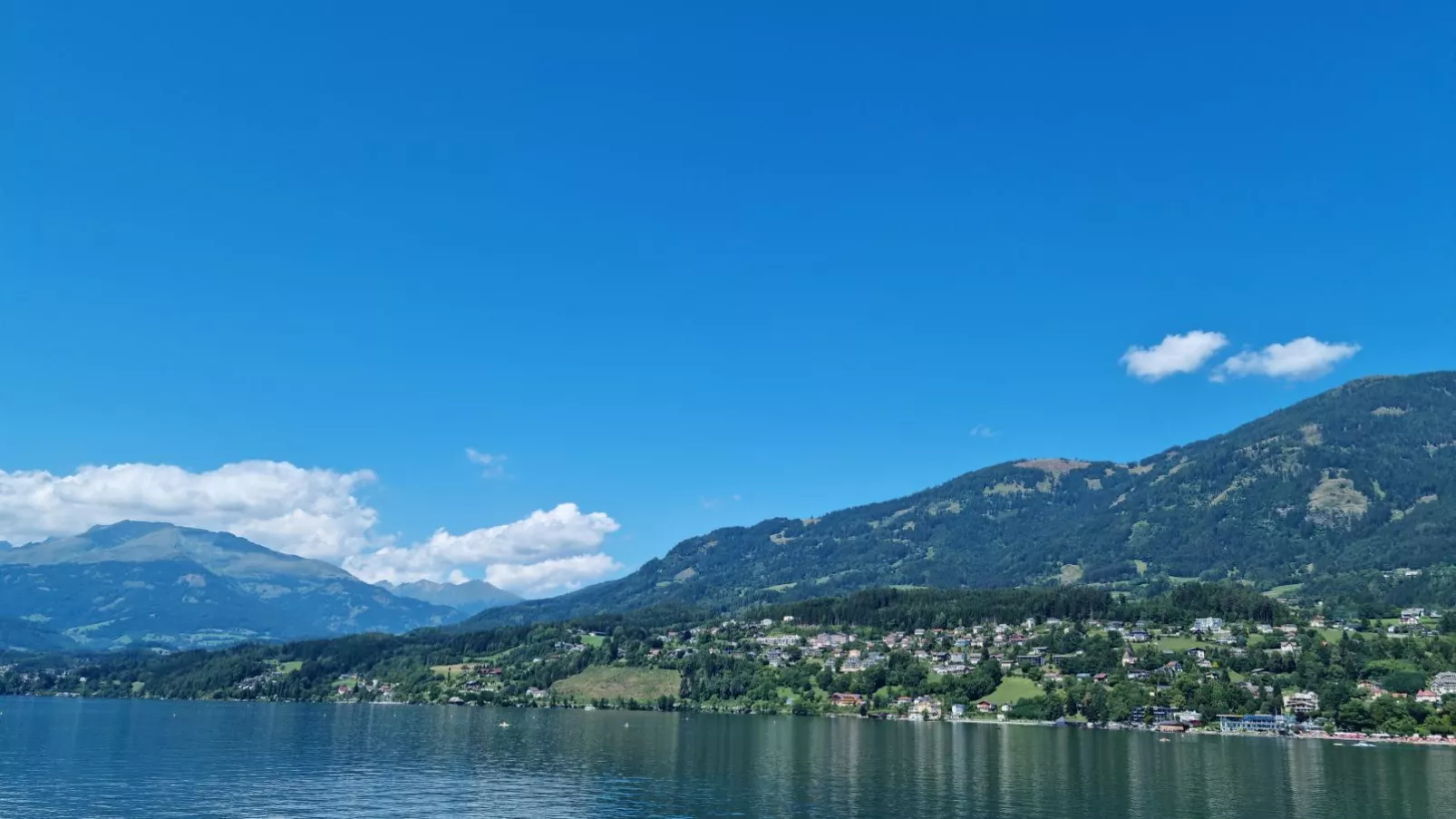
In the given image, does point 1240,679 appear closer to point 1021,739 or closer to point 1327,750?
point 1327,750

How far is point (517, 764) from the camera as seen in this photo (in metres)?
104

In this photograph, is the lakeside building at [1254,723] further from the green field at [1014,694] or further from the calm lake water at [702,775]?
the green field at [1014,694]

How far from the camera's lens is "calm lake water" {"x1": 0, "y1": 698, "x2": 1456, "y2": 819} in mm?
74000

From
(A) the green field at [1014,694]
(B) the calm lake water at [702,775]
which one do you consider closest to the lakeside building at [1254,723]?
(B) the calm lake water at [702,775]

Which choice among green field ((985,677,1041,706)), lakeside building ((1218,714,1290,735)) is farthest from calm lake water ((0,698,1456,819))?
green field ((985,677,1041,706))

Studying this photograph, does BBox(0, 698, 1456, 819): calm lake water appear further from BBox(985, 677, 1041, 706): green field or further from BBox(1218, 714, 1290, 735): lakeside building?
BBox(985, 677, 1041, 706): green field

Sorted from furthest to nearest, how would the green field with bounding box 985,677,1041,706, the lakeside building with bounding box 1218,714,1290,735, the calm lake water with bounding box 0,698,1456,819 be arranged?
1. the green field with bounding box 985,677,1041,706
2. the lakeside building with bounding box 1218,714,1290,735
3. the calm lake water with bounding box 0,698,1456,819

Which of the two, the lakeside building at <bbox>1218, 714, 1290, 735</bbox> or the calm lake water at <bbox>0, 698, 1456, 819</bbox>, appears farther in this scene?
the lakeside building at <bbox>1218, 714, 1290, 735</bbox>

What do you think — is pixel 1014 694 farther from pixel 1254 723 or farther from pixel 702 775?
pixel 702 775

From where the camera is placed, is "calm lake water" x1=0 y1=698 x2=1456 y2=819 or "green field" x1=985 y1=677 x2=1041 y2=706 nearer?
"calm lake water" x1=0 y1=698 x2=1456 y2=819

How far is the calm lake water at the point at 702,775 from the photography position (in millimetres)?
74000

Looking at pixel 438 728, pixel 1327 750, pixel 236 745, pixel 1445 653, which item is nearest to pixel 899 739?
pixel 1327 750

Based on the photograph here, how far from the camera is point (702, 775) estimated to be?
93562 millimetres

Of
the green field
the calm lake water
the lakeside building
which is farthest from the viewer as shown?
the green field
